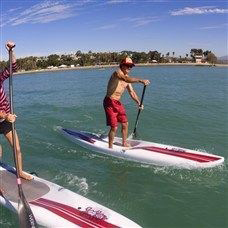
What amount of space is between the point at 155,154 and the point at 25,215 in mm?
5363

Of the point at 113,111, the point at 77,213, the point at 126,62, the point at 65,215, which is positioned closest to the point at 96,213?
the point at 77,213

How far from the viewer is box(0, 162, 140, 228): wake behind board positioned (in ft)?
23.7

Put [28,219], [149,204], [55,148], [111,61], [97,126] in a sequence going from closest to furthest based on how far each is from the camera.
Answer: [28,219], [149,204], [55,148], [97,126], [111,61]

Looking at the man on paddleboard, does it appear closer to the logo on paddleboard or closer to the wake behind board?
the wake behind board

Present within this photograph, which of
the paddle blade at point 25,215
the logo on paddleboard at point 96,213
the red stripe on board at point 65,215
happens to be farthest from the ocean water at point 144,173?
the logo on paddleboard at point 96,213

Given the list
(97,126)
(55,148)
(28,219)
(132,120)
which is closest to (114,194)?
(28,219)

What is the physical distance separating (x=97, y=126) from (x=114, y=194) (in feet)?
26.1

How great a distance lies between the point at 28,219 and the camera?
729 centimetres

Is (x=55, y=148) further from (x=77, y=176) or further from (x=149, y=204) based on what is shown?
(x=149, y=204)

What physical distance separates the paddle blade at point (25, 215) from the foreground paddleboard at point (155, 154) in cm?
493

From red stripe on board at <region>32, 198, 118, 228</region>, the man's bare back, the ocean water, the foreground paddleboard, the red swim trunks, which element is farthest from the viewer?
the red swim trunks

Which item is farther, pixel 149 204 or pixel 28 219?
pixel 149 204

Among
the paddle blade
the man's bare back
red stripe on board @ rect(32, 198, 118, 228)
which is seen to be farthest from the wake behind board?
the man's bare back

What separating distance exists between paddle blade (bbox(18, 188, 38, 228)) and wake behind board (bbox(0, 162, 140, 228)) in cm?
25
